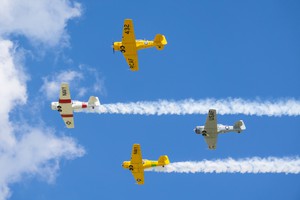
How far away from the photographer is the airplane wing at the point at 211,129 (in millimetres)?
72250

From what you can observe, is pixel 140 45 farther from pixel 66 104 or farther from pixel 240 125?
pixel 240 125

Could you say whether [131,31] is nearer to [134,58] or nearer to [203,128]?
[134,58]

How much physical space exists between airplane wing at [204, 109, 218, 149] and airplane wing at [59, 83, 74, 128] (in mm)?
15424

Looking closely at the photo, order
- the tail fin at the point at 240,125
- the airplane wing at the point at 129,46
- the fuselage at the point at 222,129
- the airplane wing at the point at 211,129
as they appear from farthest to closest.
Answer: the fuselage at the point at 222,129
the tail fin at the point at 240,125
the airplane wing at the point at 211,129
the airplane wing at the point at 129,46

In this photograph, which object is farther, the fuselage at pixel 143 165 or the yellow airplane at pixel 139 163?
the fuselage at pixel 143 165

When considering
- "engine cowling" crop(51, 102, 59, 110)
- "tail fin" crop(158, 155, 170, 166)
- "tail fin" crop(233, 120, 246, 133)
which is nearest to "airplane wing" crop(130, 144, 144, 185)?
"tail fin" crop(158, 155, 170, 166)

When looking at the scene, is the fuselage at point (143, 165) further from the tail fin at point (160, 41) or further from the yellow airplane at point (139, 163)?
the tail fin at point (160, 41)

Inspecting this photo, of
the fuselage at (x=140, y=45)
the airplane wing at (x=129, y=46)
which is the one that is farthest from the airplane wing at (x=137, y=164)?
the fuselage at (x=140, y=45)

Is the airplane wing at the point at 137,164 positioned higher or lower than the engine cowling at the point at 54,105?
lower

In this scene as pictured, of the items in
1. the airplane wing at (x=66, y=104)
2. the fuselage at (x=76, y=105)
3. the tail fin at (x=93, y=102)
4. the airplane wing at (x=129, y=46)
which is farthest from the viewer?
the tail fin at (x=93, y=102)

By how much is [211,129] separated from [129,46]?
12.6 meters

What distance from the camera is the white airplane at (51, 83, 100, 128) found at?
75469 mm

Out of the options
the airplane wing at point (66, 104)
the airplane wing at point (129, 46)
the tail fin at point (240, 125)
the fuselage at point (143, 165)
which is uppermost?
the airplane wing at point (129, 46)

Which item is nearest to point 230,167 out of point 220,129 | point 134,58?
point 220,129
